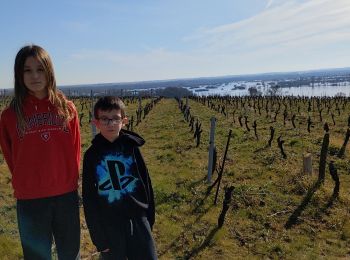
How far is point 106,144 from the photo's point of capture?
9.13ft

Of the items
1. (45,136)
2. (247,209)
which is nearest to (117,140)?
(45,136)

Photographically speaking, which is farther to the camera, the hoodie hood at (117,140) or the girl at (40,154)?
the hoodie hood at (117,140)

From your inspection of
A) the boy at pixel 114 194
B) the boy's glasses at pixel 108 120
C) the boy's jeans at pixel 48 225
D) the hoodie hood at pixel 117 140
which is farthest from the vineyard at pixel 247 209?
the boy's glasses at pixel 108 120

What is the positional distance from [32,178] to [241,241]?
3.37 m

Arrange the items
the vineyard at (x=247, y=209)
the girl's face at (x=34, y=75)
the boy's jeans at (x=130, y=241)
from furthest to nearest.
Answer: the vineyard at (x=247, y=209), the boy's jeans at (x=130, y=241), the girl's face at (x=34, y=75)

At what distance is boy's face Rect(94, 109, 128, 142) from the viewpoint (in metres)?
2.76

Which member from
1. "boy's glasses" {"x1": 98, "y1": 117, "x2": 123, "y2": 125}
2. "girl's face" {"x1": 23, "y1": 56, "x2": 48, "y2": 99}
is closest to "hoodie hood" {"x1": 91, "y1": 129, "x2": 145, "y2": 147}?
"boy's glasses" {"x1": 98, "y1": 117, "x2": 123, "y2": 125}

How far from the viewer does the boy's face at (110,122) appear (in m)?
2.76

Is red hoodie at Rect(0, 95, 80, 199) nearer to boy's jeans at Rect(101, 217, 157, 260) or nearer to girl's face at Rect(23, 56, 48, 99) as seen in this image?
girl's face at Rect(23, 56, 48, 99)

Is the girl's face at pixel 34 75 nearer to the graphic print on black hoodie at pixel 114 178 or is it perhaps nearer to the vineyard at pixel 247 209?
the graphic print on black hoodie at pixel 114 178

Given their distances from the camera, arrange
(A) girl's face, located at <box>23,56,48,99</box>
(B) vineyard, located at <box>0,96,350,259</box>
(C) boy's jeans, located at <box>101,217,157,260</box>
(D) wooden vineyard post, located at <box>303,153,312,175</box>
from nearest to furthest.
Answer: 1. (A) girl's face, located at <box>23,56,48,99</box>
2. (C) boy's jeans, located at <box>101,217,157,260</box>
3. (B) vineyard, located at <box>0,96,350,259</box>
4. (D) wooden vineyard post, located at <box>303,153,312,175</box>

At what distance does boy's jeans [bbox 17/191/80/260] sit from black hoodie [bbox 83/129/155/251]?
119 mm

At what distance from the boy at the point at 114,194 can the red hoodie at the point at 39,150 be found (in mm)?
171

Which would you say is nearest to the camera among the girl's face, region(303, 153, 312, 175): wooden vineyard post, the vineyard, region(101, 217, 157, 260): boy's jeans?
the girl's face
